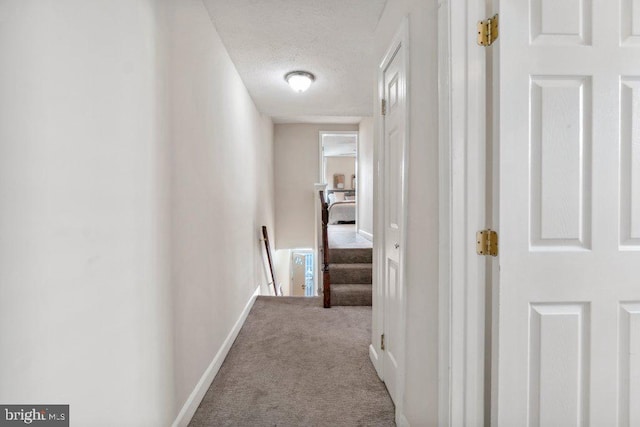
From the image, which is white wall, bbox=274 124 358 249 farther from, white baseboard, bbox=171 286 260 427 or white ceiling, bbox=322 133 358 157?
white baseboard, bbox=171 286 260 427

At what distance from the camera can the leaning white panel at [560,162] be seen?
1.02 m

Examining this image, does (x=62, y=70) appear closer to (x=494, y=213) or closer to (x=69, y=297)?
(x=69, y=297)

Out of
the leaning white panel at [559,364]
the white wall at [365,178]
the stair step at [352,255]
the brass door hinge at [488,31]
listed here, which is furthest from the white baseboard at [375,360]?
the white wall at [365,178]

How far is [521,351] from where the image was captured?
→ 104 cm

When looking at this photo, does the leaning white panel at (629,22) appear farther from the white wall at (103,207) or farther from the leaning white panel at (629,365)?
the white wall at (103,207)

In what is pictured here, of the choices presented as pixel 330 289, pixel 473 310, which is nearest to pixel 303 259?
pixel 330 289

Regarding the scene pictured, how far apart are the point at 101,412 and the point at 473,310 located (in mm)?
1302

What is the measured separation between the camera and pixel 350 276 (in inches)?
145

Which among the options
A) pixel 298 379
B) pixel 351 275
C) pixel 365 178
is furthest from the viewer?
pixel 365 178

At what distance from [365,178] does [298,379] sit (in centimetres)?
383

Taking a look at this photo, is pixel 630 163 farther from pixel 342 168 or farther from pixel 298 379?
pixel 342 168

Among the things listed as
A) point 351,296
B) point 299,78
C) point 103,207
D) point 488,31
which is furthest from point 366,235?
point 103,207

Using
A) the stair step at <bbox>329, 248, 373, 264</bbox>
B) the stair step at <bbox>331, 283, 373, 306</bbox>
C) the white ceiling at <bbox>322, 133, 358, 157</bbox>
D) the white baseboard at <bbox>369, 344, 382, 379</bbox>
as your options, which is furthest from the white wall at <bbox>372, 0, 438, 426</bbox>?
the white ceiling at <bbox>322, 133, 358, 157</bbox>

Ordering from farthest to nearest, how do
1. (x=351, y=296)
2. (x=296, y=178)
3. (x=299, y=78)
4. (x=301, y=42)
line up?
(x=296, y=178)
(x=351, y=296)
(x=299, y=78)
(x=301, y=42)
